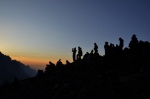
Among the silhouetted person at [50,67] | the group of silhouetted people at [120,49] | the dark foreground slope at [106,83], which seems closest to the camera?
the dark foreground slope at [106,83]

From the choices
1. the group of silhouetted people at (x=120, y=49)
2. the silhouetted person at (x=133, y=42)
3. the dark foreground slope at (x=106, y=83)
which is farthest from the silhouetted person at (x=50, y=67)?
the silhouetted person at (x=133, y=42)

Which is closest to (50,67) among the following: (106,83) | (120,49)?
(120,49)

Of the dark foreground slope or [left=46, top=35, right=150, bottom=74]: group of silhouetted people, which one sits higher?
[left=46, top=35, right=150, bottom=74]: group of silhouetted people

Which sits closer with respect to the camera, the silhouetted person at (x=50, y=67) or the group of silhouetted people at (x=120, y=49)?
the group of silhouetted people at (x=120, y=49)

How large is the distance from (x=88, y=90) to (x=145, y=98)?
10272 mm

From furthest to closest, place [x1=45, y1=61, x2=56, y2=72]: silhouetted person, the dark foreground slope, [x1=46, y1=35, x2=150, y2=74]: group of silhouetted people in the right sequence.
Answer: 1. [x1=45, y1=61, x2=56, y2=72]: silhouetted person
2. [x1=46, y1=35, x2=150, y2=74]: group of silhouetted people
3. the dark foreground slope

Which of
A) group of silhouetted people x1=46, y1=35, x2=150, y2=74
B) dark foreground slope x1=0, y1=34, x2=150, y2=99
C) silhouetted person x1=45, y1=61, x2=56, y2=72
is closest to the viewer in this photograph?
dark foreground slope x1=0, y1=34, x2=150, y2=99

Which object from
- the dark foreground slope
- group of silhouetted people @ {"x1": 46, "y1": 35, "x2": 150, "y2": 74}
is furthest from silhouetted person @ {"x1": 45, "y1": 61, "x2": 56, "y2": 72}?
the dark foreground slope

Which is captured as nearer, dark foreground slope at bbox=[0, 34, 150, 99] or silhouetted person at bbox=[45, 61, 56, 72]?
dark foreground slope at bbox=[0, 34, 150, 99]

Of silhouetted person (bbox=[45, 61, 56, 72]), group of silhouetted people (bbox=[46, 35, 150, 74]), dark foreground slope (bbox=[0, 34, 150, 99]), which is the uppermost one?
group of silhouetted people (bbox=[46, 35, 150, 74])

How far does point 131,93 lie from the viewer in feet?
85.0

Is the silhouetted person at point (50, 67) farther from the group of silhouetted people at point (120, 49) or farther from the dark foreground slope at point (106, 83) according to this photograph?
the dark foreground slope at point (106, 83)

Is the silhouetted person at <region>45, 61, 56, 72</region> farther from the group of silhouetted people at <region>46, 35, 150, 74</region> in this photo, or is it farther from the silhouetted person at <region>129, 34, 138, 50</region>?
the silhouetted person at <region>129, 34, 138, 50</region>

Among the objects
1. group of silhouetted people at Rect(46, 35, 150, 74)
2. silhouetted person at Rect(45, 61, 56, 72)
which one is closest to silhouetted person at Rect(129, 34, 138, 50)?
group of silhouetted people at Rect(46, 35, 150, 74)
